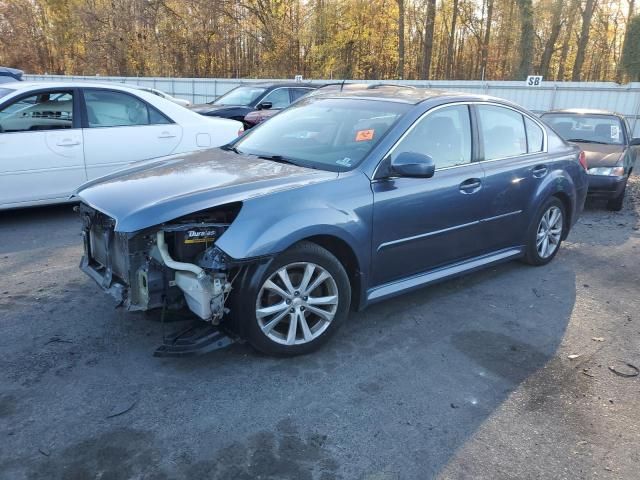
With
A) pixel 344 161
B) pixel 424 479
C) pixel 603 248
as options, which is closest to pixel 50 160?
pixel 344 161

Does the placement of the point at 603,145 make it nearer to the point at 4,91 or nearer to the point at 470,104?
the point at 470,104

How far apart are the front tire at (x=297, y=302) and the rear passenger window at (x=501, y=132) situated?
1.93 meters

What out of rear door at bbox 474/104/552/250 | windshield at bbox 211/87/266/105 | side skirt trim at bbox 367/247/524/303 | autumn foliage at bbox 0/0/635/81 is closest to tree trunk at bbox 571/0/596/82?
autumn foliage at bbox 0/0/635/81

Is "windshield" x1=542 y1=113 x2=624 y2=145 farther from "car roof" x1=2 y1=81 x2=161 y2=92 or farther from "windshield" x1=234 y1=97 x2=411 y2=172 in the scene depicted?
"car roof" x1=2 y1=81 x2=161 y2=92

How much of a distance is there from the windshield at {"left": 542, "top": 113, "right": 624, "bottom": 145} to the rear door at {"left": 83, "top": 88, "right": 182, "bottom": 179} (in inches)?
242

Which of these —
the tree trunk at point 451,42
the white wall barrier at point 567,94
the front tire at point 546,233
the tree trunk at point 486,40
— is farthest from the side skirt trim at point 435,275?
the tree trunk at point 451,42

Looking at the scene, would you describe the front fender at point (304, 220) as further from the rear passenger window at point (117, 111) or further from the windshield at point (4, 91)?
the windshield at point (4, 91)

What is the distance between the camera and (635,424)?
9.71 feet

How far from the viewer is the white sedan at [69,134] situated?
19.6 feet

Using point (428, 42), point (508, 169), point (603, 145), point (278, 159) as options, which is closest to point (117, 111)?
point (278, 159)

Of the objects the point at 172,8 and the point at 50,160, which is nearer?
the point at 50,160

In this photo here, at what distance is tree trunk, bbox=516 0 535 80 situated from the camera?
22.6 meters

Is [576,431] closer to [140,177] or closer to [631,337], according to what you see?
[631,337]

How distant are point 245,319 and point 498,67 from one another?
36.9 metres
